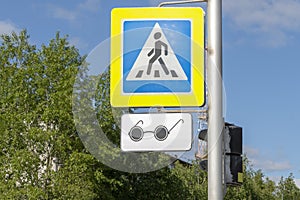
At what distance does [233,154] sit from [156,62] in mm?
1376

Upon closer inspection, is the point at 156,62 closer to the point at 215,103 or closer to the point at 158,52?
the point at 158,52

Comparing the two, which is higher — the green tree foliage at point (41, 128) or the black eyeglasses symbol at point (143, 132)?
the green tree foliage at point (41, 128)

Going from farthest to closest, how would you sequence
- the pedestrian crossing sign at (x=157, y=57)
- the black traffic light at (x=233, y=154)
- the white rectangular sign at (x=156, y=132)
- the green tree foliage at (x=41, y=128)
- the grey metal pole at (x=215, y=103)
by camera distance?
the green tree foliage at (x=41, y=128) < the black traffic light at (x=233, y=154) < the grey metal pole at (x=215, y=103) < the pedestrian crossing sign at (x=157, y=57) < the white rectangular sign at (x=156, y=132)

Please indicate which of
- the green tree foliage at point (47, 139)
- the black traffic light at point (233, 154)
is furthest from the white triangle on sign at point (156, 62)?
the green tree foliage at point (47, 139)

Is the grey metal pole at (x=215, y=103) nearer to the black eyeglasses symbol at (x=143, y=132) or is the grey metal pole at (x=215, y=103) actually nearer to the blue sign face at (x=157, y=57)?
the blue sign face at (x=157, y=57)

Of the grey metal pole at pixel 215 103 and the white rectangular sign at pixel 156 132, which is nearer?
the white rectangular sign at pixel 156 132

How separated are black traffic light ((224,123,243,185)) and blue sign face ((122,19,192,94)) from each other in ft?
2.92

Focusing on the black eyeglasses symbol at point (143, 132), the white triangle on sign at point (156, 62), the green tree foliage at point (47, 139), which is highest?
the green tree foliage at point (47, 139)

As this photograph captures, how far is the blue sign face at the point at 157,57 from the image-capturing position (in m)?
4.71

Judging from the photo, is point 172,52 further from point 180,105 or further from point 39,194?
point 39,194

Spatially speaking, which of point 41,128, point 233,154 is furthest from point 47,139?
point 233,154

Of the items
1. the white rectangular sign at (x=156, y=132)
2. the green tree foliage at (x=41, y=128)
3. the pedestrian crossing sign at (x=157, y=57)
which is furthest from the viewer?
the green tree foliage at (x=41, y=128)

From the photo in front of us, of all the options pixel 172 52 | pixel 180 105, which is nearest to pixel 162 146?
pixel 180 105

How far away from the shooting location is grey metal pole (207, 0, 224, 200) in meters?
4.83
